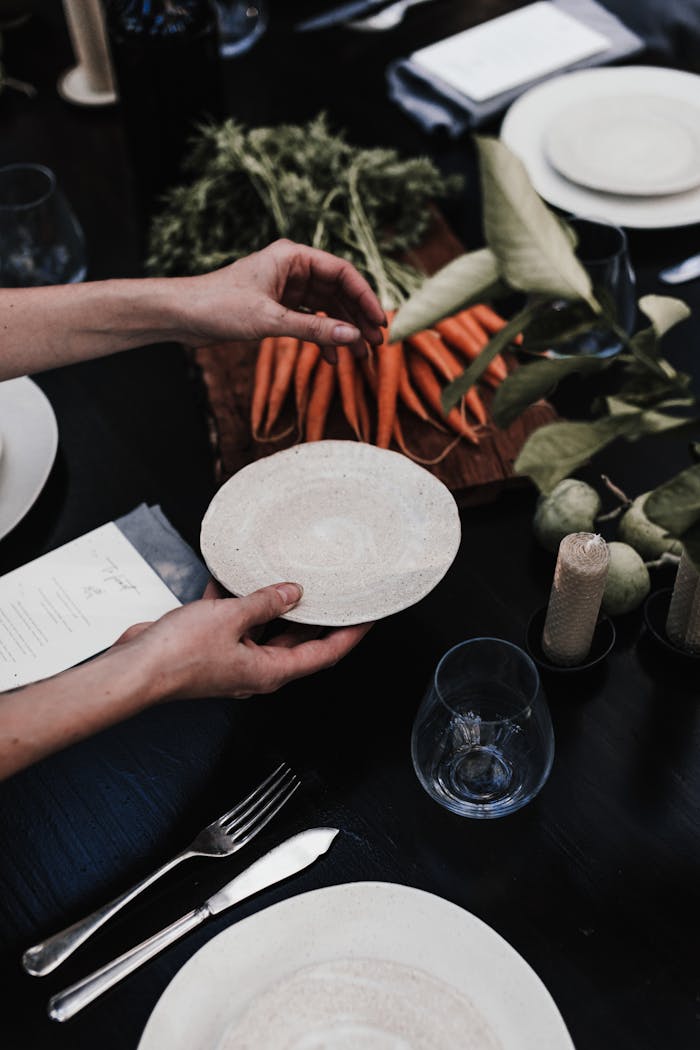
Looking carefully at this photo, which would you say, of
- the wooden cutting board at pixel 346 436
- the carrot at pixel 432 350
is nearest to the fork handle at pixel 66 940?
the wooden cutting board at pixel 346 436

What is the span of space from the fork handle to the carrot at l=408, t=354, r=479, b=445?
66 cm

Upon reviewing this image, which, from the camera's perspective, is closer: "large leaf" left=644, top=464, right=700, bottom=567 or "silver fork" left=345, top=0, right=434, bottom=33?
"large leaf" left=644, top=464, right=700, bottom=567

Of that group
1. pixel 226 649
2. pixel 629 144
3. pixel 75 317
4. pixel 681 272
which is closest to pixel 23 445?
pixel 75 317

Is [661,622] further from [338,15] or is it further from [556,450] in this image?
[338,15]

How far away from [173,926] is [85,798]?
17cm

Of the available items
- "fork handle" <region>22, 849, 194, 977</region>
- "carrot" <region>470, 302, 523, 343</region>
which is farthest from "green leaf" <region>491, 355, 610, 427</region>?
"carrot" <region>470, 302, 523, 343</region>

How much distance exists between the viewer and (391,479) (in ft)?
3.77

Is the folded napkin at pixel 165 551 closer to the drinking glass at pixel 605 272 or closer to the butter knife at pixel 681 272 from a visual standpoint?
the drinking glass at pixel 605 272

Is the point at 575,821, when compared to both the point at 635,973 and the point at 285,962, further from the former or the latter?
the point at 285,962

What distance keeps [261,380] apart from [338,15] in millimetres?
1205

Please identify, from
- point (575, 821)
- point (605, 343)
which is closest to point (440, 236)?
point (605, 343)

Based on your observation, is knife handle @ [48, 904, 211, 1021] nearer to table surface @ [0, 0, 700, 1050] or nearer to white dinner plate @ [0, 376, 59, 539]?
table surface @ [0, 0, 700, 1050]

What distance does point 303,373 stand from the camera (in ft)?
4.37

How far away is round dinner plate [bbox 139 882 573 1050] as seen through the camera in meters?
0.76
